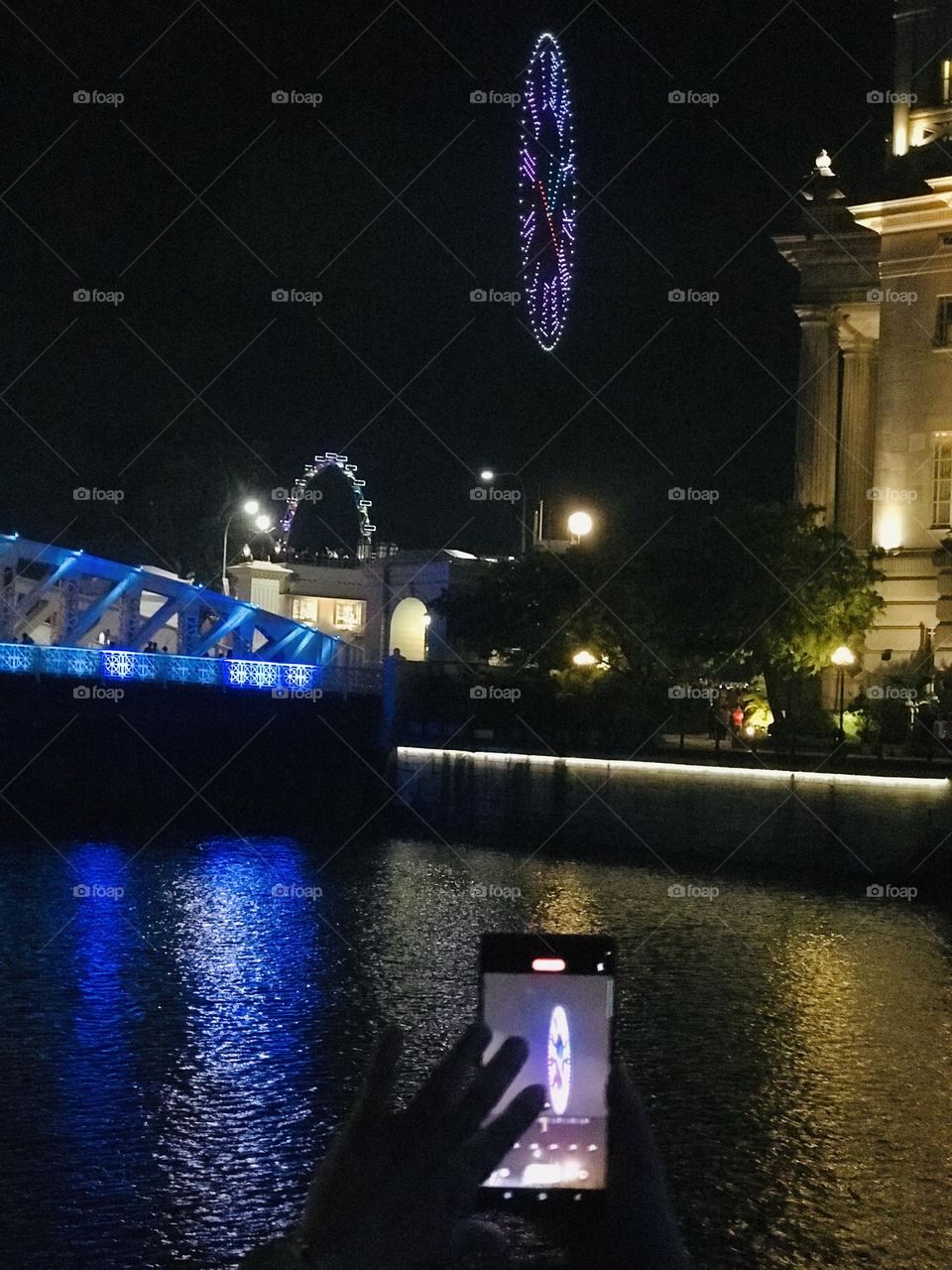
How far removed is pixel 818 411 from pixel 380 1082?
157 ft

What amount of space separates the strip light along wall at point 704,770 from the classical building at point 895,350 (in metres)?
8.92

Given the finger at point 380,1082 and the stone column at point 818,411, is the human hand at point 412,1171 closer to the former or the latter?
the finger at point 380,1082

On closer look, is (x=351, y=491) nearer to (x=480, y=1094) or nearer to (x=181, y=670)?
(x=181, y=670)

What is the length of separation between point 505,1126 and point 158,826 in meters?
41.9

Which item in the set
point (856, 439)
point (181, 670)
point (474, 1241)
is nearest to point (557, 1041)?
point (474, 1241)

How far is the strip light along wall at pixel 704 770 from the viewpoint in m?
35.6

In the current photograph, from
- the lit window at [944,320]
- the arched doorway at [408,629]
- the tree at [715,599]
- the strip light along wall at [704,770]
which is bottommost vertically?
the strip light along wall at [704,770]

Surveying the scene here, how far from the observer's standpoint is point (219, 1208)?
1270 centimetres

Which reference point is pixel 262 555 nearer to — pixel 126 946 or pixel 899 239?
pixel 899 239

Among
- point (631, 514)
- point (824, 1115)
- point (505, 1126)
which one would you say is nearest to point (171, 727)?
point (631, 514)

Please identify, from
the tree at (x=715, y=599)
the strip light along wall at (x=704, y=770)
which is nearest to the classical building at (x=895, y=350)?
the tree at (x=715, y=599)

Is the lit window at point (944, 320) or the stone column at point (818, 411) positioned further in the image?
the stone column at point (818, 411)

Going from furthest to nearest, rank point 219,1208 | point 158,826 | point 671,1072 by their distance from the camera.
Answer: point 158,826
point 671,1072
point 219,1208

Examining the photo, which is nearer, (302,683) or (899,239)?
(899,239)
